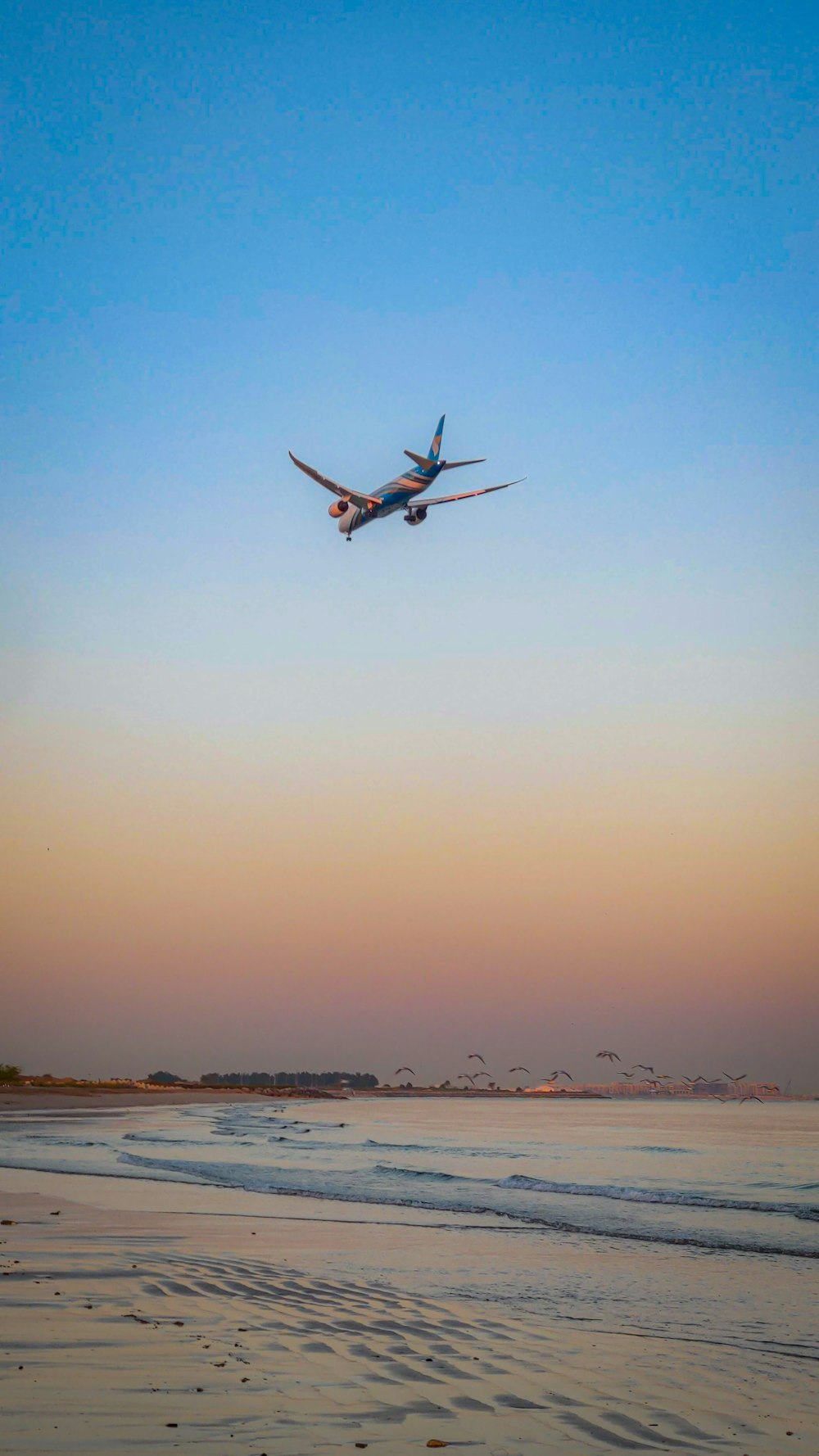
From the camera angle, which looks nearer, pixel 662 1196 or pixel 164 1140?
pixel 662 1196

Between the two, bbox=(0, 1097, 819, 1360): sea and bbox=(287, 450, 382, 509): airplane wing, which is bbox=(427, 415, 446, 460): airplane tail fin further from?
bbox=(0, 1097, 819, 1360): sea

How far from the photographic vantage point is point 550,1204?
864 inches

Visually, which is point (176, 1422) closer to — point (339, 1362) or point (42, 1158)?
point (339, 1362)

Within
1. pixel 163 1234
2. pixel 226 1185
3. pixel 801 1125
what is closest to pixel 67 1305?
pixel 163 1234

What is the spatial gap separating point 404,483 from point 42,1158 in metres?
24.1

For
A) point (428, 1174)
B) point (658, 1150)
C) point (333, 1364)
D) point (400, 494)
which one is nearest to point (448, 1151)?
point (658, 1150)

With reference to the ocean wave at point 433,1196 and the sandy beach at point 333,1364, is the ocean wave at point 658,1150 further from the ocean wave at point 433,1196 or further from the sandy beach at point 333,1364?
the sandy beach at point 333,1364

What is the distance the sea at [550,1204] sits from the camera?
1209cm

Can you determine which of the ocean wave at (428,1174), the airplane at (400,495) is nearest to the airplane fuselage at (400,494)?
the airplane at (400,495)

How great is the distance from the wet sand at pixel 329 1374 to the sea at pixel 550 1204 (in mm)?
1457

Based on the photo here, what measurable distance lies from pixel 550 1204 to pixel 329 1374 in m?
15.4

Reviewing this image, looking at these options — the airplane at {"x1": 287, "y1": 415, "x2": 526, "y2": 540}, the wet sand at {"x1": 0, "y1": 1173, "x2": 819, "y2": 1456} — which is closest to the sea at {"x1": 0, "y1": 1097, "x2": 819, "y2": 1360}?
the wet sand at {"x1": 0, "y1": 1173, "x2": 819, "y2": 1456}

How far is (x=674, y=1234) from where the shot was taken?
18062 millimetres

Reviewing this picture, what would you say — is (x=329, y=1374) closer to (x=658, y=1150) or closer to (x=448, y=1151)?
(x=448, y=1151)
